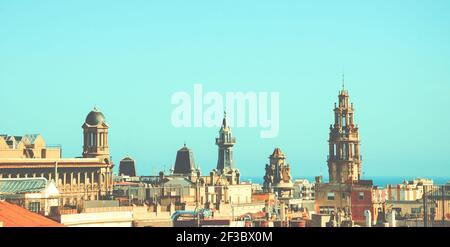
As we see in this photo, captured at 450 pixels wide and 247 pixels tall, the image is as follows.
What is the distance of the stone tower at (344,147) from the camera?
6819 centimetres

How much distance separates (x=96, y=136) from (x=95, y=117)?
46.2 inches

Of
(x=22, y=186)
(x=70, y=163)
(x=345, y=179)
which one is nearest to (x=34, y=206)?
(x=22, y=186)

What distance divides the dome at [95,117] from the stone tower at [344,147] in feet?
41.0

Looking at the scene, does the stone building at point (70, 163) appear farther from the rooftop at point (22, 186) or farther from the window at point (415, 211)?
the window at point (415, 211)

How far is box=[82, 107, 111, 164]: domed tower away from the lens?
62.8 metres

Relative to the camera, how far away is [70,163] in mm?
61938

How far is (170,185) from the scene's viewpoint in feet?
213

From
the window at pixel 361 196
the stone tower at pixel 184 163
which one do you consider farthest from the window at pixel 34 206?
the stone tower at pixel 184 163

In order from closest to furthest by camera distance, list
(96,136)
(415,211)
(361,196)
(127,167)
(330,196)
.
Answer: (415,211) → (361,196) → (330,196) → (96,136) → (127,167)

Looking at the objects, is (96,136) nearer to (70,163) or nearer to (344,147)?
(70,163)

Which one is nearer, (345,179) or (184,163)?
(345,179)
